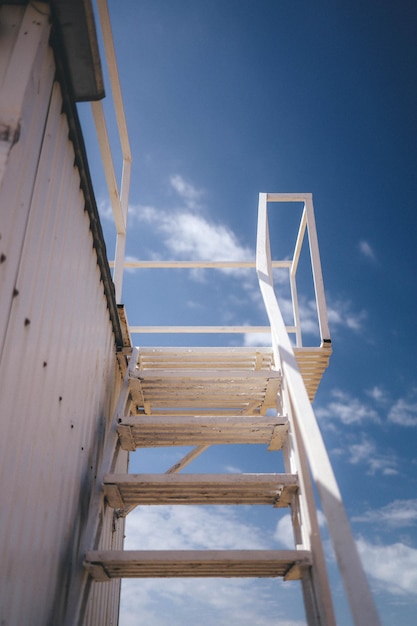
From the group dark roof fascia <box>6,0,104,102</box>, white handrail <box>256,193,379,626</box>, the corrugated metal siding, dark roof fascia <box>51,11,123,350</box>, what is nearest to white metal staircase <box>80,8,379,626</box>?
white handrail <box>256,193,379,626</box>

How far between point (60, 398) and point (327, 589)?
5.68 feet

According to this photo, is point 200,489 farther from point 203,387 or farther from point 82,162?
point 82,162

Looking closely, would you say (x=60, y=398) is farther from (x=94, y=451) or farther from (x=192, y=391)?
(x=192, y=391)

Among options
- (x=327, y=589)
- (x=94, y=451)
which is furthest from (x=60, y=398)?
(x=327, y=589)

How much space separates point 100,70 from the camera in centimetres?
262

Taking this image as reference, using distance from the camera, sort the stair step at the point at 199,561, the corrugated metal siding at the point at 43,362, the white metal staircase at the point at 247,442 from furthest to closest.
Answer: the stair step at the point at 199,561
the white metal staircase at the point at 247,442
the corrugated metal siding at the point at 43,362

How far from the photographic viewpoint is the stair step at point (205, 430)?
3678mm

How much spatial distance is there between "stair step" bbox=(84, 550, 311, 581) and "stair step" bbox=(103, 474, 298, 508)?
467 mm

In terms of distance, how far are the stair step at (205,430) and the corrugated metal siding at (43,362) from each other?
0.42 m

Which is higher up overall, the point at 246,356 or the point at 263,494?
the point at 246,356

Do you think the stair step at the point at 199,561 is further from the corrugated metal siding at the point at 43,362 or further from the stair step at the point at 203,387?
the stair step at the point at 203,387

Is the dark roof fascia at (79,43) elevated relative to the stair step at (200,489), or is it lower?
elevated

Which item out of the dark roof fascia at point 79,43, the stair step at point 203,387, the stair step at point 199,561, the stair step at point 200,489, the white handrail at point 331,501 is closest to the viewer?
the white handrail at point 331,501

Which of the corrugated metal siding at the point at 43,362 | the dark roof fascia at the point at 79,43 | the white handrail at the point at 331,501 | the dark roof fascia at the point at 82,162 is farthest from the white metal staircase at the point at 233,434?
the dark roof fascia at the point at 79,43
